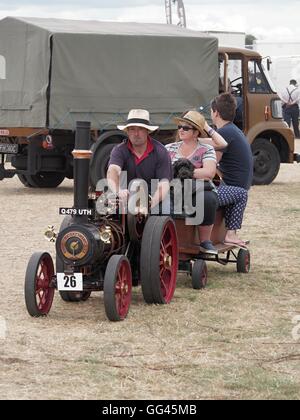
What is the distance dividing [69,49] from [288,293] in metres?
8.18

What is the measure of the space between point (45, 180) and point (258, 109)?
3.56 m

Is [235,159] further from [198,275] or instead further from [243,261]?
[198,275]

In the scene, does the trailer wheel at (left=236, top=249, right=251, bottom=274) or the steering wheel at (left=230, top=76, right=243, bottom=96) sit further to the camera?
the steering wheel at (left=230, top=76, right=243, bottom=96)

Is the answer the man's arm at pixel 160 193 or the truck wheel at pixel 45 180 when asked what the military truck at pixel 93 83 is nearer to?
the truck wheel at pixel 45 180

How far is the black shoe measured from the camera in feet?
26.3

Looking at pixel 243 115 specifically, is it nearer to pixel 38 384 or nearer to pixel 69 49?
pixel 69 49

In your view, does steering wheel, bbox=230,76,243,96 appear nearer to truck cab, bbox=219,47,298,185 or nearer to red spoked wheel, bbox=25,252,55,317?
truck cab, bbox=219,47,298,185

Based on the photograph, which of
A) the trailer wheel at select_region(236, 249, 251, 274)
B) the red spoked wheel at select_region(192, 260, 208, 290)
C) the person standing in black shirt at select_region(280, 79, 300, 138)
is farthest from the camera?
the person standing in black shirt at select_region(280, 79, 300, 138)

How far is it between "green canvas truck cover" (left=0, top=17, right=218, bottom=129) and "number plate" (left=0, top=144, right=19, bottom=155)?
0.32m

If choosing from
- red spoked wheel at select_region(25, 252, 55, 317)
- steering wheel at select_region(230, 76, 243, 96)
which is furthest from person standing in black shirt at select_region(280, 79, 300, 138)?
red spoked wheel at select_region(25, 252, 55, 317)

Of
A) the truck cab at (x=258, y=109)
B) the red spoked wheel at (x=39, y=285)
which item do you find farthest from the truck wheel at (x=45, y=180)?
the red spoked wheel at (x=39, y=285)

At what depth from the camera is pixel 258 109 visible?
663 inches

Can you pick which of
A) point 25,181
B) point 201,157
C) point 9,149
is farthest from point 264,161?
point 201,157

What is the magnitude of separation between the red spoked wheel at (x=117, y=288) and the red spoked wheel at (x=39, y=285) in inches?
17.9
